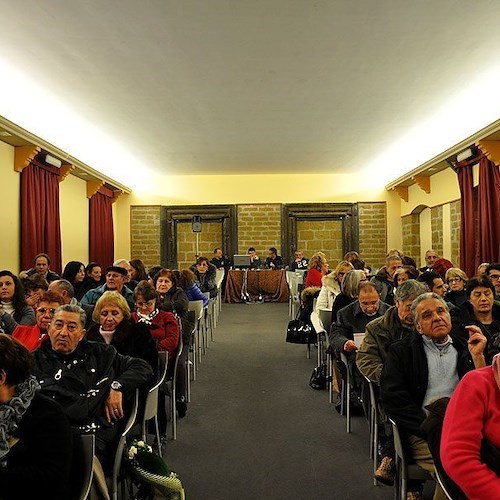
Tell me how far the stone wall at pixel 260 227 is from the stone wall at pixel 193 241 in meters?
0.65

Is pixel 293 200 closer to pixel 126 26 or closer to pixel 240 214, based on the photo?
pixel 240 214

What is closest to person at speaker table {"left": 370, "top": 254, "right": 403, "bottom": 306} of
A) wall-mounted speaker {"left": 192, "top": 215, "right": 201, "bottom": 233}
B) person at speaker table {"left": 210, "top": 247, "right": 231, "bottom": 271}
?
person at speaker table {"left": 210, "top": 247, "right": 231, "bottom": 271}

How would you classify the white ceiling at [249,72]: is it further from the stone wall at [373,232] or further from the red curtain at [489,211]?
the stone wall at [373,232]

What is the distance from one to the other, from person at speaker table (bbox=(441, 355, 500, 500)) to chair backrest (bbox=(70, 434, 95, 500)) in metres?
1.16

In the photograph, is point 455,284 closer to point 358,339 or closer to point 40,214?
point 358,339

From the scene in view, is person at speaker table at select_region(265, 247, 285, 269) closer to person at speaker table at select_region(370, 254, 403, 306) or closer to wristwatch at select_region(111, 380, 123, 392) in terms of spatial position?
person at speaker table at select_region(370, 254, 403, 306)

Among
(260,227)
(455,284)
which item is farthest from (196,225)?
(455,284)

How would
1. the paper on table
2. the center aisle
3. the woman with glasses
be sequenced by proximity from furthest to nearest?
the woman with glasses, the paper on table, the center aisle

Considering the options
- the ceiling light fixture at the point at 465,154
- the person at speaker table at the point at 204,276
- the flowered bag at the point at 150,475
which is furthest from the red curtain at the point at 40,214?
the ceiling light fixture at the point at 465,154

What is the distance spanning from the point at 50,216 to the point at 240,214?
18.1 ft

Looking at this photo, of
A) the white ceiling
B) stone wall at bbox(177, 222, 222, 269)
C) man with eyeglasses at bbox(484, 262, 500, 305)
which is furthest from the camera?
stone wall at bbox(177, 222, 222, 269)

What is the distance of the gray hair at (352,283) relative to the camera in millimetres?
4215

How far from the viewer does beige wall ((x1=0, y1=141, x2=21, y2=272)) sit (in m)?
6.70

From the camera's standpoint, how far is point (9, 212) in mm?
6852
